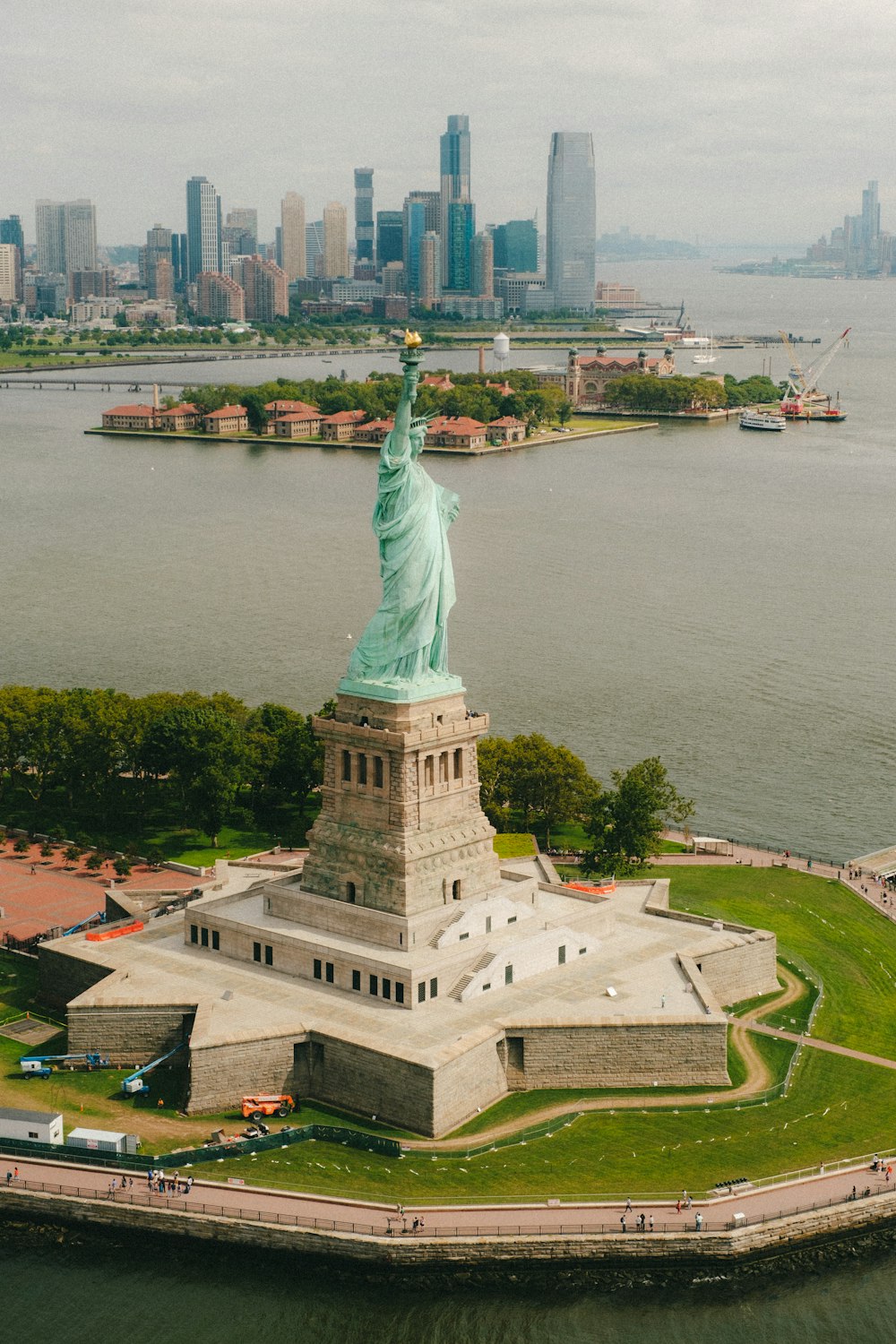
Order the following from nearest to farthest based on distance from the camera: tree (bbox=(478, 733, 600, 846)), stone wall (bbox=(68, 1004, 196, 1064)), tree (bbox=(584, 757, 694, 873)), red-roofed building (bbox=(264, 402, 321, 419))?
stone wall (bbox=(68, 1004, 196, 1064))
tree (bbox=(584, 757, 694, 873))
tree (bbox=(478, 733, 600, 846))
red-roofed building (bbox=(264, 402, 321, 419))

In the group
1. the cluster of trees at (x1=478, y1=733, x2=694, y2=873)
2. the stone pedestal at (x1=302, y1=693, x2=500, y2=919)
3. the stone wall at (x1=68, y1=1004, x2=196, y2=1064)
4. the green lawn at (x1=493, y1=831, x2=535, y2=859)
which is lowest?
the stone wall at (x1=68, y1=1004, x2=196, y2=1064)

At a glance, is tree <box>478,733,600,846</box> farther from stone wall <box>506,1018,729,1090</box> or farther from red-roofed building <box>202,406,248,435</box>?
red-roofed building <box>202,406,248,435</box>

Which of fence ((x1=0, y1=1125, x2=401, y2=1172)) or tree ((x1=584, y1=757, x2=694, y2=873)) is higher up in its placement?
tree ((x1=584, y1=757, x2=694, y2=873))

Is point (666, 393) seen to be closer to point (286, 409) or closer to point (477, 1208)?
point (286, 409)

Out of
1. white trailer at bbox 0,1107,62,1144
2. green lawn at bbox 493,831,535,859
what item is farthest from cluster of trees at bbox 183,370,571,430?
white trailer at bbox 0,1107,62,1144

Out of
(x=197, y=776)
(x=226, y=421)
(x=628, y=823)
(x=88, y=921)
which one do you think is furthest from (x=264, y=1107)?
(x=226, y=421)

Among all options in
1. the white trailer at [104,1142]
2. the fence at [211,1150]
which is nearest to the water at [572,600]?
the fence at [211,1150]
